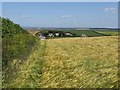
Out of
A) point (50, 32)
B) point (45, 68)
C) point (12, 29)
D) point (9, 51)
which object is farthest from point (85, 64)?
point (50, 32)

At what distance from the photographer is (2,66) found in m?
15.1

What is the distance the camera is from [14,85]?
1291 cm

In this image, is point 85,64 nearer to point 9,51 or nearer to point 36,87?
point 9,51

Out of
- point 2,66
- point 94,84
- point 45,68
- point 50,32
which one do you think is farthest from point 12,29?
point 50,32

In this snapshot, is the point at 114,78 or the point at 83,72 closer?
the point at 114,78

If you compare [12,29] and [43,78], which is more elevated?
[12,29]

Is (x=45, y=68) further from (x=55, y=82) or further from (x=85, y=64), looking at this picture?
(x=55, y=82)

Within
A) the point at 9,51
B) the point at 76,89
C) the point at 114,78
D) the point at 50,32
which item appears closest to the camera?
the point at 76,89

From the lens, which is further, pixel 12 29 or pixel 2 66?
pixel 12 29

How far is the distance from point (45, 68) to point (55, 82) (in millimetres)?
4753

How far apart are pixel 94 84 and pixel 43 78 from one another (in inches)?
152

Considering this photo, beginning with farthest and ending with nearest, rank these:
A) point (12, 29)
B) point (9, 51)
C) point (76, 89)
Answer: point (12, 29) < point (9, 51) < point (76, 89)

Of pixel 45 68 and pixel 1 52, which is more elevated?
pixel 1 52

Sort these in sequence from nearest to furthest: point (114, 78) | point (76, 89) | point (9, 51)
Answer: point (76, 89)
point (114, 78)
point (9, 51)
